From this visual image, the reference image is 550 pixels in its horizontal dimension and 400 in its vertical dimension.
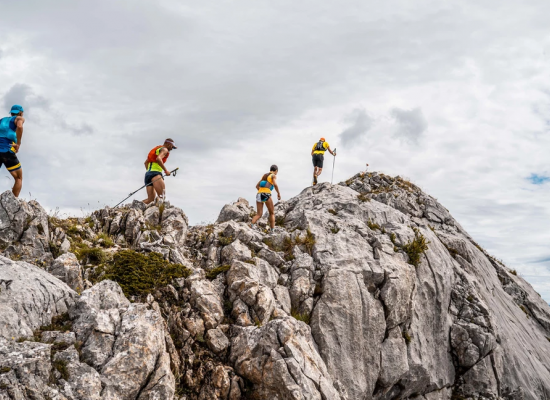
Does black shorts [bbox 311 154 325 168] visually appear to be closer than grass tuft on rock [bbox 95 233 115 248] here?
No

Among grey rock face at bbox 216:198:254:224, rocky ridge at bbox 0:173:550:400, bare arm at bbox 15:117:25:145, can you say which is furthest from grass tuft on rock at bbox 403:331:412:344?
bare arm at bbox 15:117:25:145

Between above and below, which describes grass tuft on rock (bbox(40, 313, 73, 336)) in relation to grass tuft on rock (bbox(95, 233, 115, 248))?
below

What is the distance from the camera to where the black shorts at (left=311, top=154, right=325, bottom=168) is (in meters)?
29.6

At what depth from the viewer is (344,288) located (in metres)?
18.0

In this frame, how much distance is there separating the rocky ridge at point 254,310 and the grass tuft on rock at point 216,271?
0.05 m

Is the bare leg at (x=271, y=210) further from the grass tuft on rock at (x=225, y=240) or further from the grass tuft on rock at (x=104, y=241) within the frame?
the grass tuft on rock at (x=104, y=241)

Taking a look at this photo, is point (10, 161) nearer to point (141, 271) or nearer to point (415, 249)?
point (141, 271)

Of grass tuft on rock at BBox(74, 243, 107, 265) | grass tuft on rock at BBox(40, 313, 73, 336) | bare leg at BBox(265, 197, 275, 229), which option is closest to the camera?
grass tuft on rock at BBox(40, 313, 73, 336)

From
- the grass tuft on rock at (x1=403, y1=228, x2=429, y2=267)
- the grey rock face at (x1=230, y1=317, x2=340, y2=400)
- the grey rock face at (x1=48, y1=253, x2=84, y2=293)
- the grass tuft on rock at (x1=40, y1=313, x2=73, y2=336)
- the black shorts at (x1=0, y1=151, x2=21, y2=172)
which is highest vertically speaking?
the black shorts at (x1=0, y1=151, x2=21, y2=172)

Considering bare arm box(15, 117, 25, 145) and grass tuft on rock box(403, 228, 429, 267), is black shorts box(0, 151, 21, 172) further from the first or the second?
grass tuft on rock box(403, 228, 429, 267)

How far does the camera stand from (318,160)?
1167 inches

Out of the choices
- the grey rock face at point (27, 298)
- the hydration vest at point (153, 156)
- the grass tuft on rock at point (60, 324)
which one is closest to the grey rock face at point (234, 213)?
the hydration vest at point (153, 156)

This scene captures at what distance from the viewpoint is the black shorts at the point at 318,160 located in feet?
97.0

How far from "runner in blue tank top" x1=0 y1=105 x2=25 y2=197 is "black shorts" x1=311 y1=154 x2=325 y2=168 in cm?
1828
